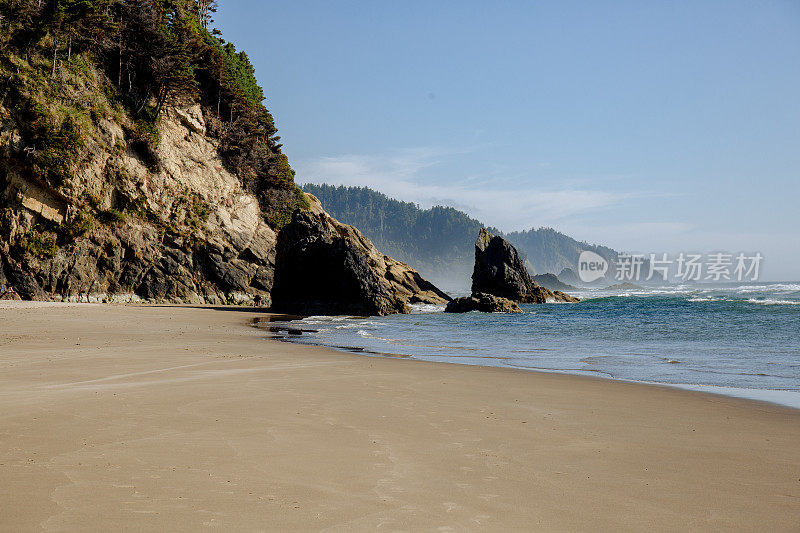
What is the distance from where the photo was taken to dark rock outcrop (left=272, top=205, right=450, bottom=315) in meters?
32.8

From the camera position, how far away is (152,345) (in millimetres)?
12305

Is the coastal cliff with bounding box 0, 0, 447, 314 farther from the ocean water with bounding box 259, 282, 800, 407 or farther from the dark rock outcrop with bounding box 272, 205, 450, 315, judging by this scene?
the ocean water with bounding box 259, 282, 800, 407

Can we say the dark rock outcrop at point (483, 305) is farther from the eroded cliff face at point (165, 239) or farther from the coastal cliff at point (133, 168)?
the coastal cliff at point (133, 168)

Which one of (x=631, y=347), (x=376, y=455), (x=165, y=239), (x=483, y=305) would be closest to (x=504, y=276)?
(x=483, y=305)

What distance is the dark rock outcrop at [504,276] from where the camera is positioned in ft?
154

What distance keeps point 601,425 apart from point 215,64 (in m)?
48.4

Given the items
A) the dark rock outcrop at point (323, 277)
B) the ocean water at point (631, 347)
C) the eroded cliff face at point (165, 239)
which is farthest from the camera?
the dark rock outcrop at point (323, 277)

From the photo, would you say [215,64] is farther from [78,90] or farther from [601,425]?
[601,425]

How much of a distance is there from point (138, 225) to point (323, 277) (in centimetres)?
1384

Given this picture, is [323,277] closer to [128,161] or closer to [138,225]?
[138,225]

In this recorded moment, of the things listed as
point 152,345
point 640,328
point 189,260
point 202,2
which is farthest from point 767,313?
point 202,2

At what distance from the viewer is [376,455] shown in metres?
4.11

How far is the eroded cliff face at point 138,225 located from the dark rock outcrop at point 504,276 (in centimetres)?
1973

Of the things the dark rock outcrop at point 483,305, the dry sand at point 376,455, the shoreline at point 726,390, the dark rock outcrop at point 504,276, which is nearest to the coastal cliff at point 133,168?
the dark rock outcrop at point 483,305
